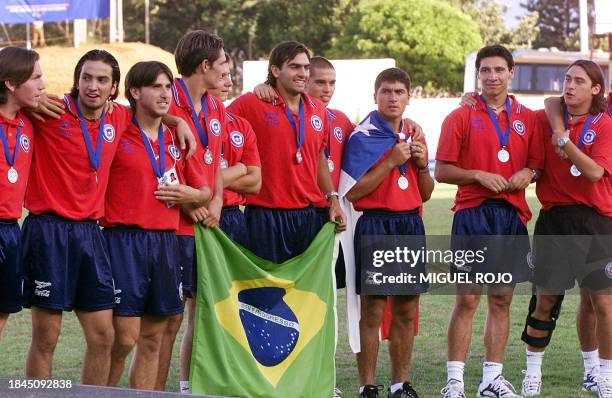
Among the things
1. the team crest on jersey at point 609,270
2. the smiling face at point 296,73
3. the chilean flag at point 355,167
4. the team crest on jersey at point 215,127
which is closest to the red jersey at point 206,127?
the team crest on jersey at point 215,127

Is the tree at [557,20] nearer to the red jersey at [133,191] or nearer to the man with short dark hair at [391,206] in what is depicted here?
the man with short dark hair at [391,206]

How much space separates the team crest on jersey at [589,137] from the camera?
7.39m

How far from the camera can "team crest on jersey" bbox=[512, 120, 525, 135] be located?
7.43m

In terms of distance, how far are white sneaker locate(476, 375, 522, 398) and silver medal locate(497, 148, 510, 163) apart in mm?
1410

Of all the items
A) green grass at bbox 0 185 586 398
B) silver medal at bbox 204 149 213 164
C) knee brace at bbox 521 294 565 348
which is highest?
silver medal at bbox 204 149 213 164

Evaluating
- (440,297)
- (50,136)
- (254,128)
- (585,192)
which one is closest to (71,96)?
(50,136)

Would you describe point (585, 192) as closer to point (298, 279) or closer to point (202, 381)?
point (298, 279)

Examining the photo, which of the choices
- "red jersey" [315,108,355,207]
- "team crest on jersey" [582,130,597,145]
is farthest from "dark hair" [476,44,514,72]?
"red jersey" [315,108,355,207]

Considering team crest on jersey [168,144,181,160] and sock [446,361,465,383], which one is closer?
team crest on jersey [168,144,181,160]

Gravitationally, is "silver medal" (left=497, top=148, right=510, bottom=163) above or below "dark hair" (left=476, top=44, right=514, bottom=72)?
below

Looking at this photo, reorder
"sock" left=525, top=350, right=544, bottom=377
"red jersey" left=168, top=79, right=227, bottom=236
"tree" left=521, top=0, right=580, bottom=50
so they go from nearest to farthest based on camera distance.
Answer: "red jersey" left=168, top=79, right=227, bottom=236 < "sock" left=525, top=350, right=544, bottom=377 < "tree" left=521, top=0, right=580, bottom=50

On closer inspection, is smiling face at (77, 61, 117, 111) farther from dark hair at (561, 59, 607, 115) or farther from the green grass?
dark hair at (561, 59, 607, 115)

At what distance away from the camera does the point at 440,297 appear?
12.1 metres

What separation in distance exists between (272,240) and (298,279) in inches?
16.9
